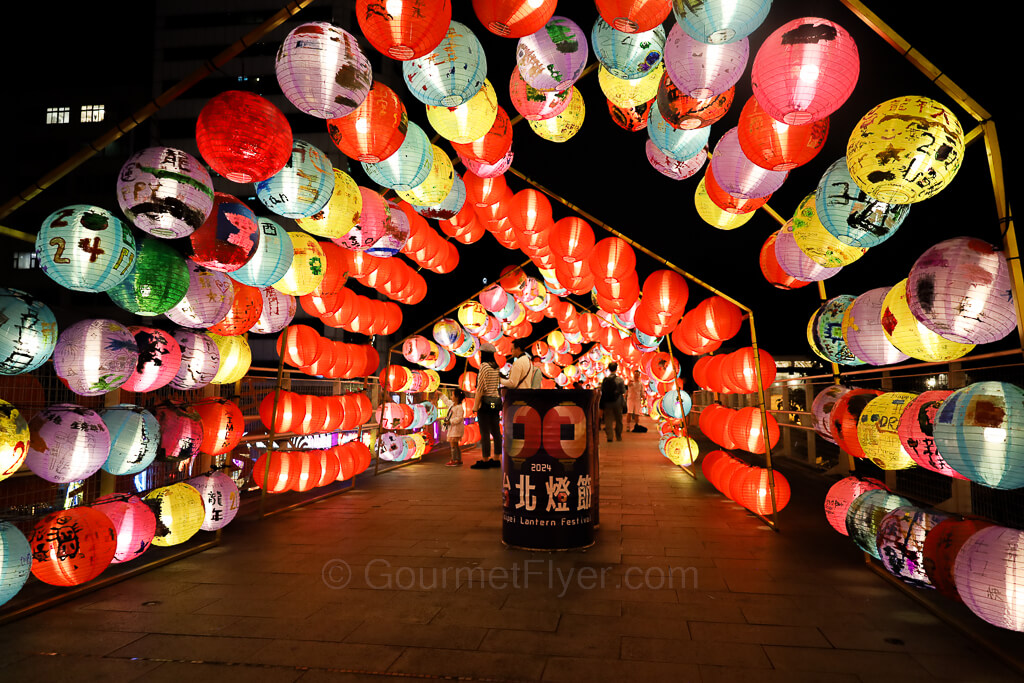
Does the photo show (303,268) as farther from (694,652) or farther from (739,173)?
(694,652)

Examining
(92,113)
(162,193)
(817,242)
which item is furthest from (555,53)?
(92,113)

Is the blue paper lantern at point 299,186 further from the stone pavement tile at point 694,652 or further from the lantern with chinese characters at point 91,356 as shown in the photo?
the stone pavement tile at point 694,652

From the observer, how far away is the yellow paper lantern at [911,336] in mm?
3049

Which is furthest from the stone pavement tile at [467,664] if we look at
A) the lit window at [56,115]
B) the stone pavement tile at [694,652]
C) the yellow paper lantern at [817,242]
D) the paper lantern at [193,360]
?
the lit window at [56,115]

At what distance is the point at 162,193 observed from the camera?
3.39 meters

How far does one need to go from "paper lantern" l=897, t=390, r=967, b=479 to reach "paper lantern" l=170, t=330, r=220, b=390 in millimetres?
4792

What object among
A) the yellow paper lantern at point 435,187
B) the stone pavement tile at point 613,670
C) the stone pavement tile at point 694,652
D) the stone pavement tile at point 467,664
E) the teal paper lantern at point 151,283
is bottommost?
the stone pavement tile at point 694,652

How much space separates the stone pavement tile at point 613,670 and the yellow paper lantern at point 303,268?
3.55 metres

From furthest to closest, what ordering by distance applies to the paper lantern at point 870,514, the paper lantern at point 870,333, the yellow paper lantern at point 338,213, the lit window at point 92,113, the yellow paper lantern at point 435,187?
1. the lit window at point 92,113
2. the yellow paper lantern at point 435,187
3. the yellow paper lantern at point 338,213
4. the paper lantern at point 870,333
5. the paper lantern at point 870,514

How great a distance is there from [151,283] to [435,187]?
2153 mm

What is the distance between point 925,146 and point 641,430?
1600cm

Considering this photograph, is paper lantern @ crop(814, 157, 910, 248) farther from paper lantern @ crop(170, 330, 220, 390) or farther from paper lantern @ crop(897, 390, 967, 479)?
paper lantern @ crop(170, 330, 220, 390)

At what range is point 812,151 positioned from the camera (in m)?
3.29

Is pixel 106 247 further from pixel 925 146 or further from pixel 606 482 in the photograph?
pixel 606 482
